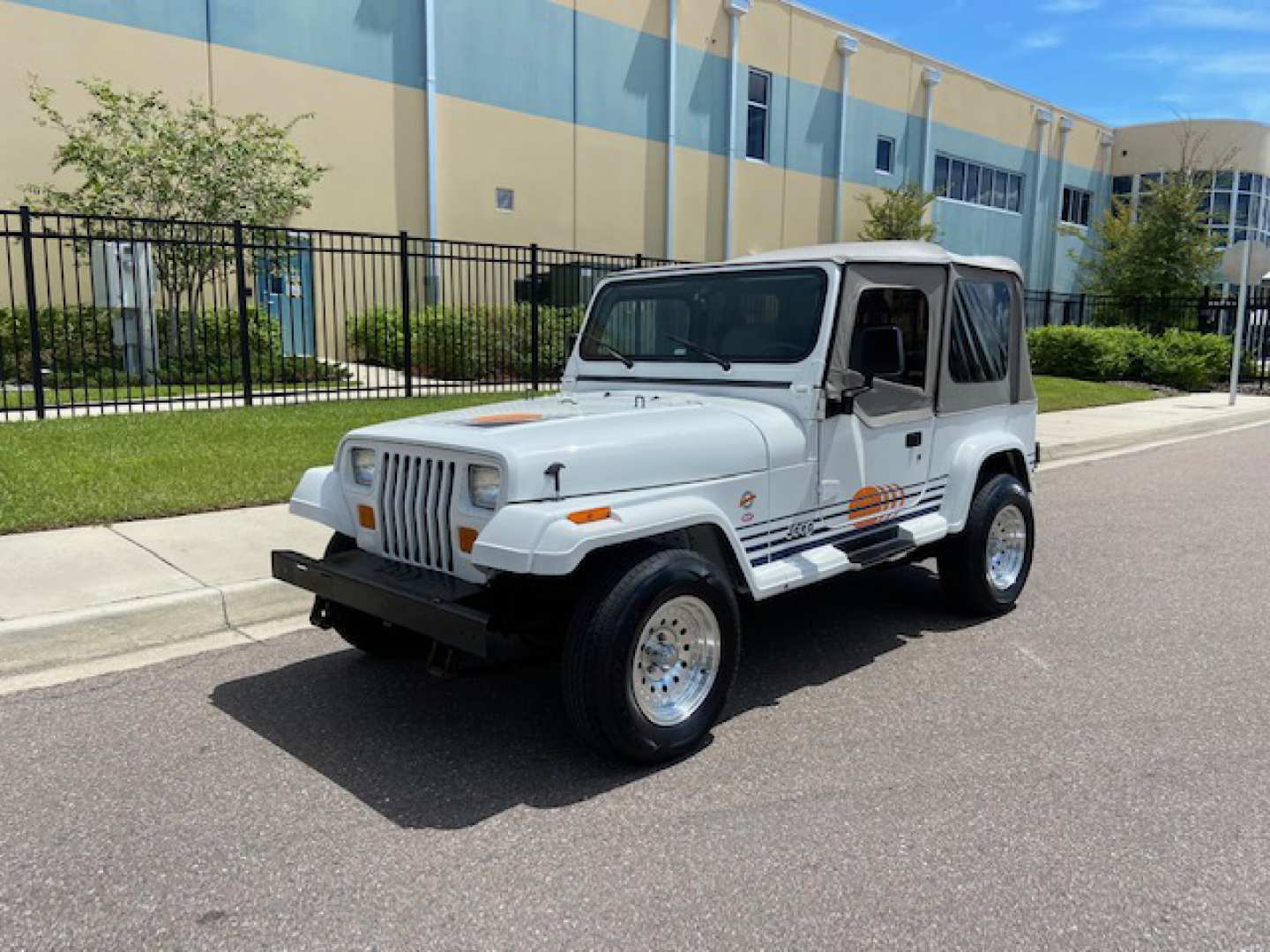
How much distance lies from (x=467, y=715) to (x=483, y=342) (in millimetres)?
12674

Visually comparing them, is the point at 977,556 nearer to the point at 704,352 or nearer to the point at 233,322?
the point at 704,352

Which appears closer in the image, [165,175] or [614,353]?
[614,353]

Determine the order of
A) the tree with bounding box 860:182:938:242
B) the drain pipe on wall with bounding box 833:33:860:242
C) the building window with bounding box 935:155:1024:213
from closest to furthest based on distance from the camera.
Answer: the tree with bounding box 860:182:938:242 → the drain pipe on wall with bounding box 833:33:860:242 → the building window with bounding box 935:155:1024:213

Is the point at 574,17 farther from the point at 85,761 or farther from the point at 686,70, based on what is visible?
the point at 85,761

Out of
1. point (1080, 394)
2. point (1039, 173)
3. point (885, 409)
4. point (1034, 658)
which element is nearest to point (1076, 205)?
point (1039, 173)

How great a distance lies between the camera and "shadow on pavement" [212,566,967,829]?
136 inches

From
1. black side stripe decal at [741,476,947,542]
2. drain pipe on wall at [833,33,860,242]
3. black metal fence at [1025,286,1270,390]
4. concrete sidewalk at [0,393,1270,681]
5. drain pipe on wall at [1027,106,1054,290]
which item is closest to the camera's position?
black side stripe decal at [741,476,947,542]

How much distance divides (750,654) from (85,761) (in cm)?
289

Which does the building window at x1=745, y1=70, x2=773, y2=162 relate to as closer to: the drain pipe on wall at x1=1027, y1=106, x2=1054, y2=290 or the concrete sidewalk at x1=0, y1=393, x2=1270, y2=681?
the drain pipe on wall at x1=1027, y1=106, x2=1054, y2=290

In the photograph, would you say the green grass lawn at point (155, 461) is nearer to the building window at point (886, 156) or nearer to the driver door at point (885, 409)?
the driver door at point (885, 409)

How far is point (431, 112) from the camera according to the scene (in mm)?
19938

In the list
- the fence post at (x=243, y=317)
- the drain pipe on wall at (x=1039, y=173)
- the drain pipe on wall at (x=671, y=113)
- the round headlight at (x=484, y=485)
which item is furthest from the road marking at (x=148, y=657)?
the drain pipe on wall at (x=1039, y=173)

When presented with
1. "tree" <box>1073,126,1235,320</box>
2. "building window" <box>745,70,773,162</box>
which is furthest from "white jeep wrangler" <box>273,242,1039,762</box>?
"building window" <box>745,70,773,162</box>

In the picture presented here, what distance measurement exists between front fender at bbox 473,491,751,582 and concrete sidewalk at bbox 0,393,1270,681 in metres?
2.43
